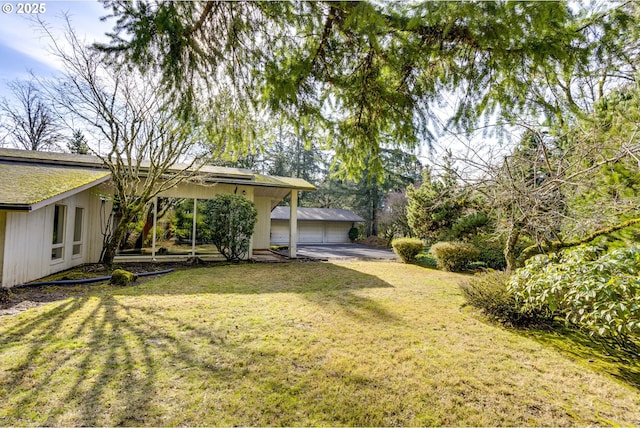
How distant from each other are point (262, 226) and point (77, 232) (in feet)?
25.6

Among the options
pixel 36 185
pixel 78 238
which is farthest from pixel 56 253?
pixel 36 185

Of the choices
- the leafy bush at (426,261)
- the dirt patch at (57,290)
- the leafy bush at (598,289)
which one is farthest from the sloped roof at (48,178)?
the leafy bush at (598,289)

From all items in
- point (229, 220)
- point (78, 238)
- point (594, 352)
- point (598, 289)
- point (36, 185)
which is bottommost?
point (594, 352)

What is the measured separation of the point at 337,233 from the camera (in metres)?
30.5

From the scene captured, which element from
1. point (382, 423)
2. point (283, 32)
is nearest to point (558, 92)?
point (283, 32)

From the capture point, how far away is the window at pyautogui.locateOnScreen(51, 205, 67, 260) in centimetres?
824

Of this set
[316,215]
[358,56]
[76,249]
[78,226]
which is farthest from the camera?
[316,215]

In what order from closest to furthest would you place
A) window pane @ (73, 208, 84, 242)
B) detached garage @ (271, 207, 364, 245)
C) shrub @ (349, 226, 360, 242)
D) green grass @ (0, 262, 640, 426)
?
green grass @ (0, 262, 640, 426) → window pane @ (73, 208, 84, 242) → detached garage @ (271, 207, 364, 245) → shrub @ (349, 226, 360, 242)

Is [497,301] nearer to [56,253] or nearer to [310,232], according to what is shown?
[56,253]

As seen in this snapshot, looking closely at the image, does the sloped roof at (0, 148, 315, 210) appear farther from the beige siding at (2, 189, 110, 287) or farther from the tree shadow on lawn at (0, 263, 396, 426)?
the tree shadow on lawn at (0, 263, 396, 426)

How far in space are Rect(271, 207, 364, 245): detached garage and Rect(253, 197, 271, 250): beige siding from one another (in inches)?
384

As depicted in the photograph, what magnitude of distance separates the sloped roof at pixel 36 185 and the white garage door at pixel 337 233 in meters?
22.2

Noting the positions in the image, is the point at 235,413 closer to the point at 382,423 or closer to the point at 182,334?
the point at 382,423

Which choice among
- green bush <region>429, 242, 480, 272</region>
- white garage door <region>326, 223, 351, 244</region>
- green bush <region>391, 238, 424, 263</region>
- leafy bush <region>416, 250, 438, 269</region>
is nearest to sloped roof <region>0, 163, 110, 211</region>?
green bush <region>391, 238, 424, 263</region>
